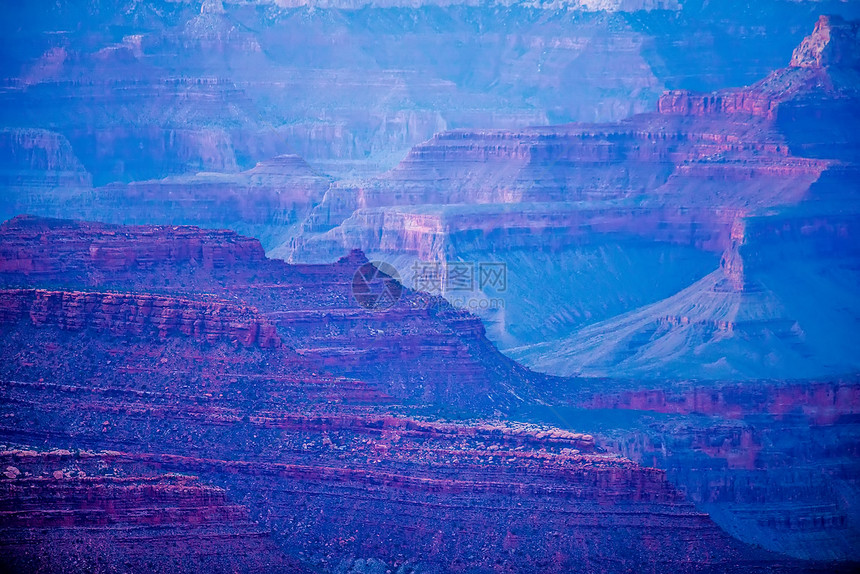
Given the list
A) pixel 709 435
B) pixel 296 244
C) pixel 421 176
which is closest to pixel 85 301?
pixel 709 435

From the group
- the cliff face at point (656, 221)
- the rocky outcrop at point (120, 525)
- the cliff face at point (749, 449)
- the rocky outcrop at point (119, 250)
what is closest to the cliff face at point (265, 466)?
the rocky outcrop at point (120, 525)

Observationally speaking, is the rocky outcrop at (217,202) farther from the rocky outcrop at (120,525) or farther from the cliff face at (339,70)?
the rocky outcrop at (120,525)

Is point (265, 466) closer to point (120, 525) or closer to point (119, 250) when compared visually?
point (120, 525)

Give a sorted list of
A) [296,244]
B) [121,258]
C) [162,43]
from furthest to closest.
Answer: [162,43], [296,244], [121,258]

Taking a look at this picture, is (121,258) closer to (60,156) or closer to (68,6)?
(60,156)

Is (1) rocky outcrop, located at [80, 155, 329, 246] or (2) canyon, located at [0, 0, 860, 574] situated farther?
(1) rocky outcrop, located at [80, 155, 329, 246]

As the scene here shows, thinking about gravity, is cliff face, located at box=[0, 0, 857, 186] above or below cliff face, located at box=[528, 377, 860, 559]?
above

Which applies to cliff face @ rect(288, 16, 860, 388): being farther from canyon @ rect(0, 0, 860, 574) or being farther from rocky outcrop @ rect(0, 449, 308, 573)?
rocky outcrop @ rect(0, 449, 308, 573)

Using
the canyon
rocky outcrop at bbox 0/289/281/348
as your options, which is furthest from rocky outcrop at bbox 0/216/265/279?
rocky outcrop at bbox 0/289/281/348
